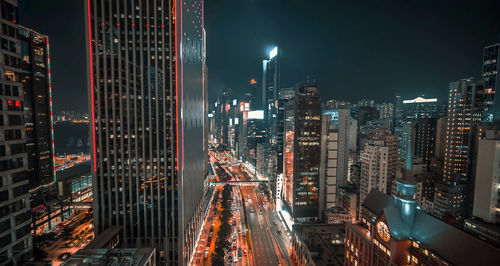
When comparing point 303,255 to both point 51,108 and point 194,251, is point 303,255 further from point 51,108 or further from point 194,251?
point 51,108

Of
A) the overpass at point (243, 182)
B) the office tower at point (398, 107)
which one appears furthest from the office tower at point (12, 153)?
the office tower at point (398, 107)

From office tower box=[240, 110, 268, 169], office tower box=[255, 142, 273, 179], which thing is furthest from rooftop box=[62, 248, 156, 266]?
office tower box=[240, 110, 268, 169]

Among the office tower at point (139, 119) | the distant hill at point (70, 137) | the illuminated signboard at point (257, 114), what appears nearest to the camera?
the office tower at point (139, 119)

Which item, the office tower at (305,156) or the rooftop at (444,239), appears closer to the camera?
the rooftop at (444,239)

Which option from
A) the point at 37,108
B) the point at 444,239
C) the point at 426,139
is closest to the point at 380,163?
the point at 444,239

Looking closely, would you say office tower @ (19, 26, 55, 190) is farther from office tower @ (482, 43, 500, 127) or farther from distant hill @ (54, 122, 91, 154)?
office tower @ (482, 43, 500, 127)

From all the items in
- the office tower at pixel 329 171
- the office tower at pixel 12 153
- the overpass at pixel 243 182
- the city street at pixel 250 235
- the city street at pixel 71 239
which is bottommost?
the city street at pixel 250 235

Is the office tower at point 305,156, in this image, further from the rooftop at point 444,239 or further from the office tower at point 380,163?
the rooftop at point 444,239

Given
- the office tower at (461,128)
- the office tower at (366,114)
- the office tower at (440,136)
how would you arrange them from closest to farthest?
the office tower at (461,128) → the office tower at (440,136) → the office tower at (366,114)
